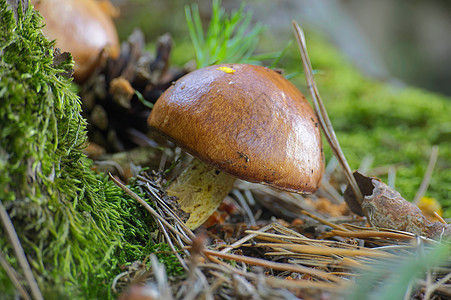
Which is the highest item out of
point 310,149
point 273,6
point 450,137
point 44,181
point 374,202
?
point 273,6

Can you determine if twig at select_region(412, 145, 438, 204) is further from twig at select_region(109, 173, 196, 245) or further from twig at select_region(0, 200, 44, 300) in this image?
twig at select_region(0, 200, 44, 300)

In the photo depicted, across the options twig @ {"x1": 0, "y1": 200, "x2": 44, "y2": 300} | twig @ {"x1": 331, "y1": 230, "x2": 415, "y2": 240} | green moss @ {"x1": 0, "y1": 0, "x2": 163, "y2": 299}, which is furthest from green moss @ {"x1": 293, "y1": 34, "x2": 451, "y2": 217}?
twig @ {"x1": 0, "y1": 200, "x2": 44, "y2": 300}

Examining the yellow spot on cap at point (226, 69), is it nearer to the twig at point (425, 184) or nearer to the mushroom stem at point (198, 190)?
the mushroom stem at point (198, 190)

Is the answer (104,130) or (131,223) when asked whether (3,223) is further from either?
(104,130)

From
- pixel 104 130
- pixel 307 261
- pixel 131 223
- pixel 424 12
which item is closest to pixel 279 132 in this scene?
pixel 307 261

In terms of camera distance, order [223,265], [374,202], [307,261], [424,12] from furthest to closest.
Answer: [424,12], [374,202], [307,261], [223,265]

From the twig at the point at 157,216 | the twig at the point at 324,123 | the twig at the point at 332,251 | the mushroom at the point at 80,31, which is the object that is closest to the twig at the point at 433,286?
the twig at the point at 332,251
